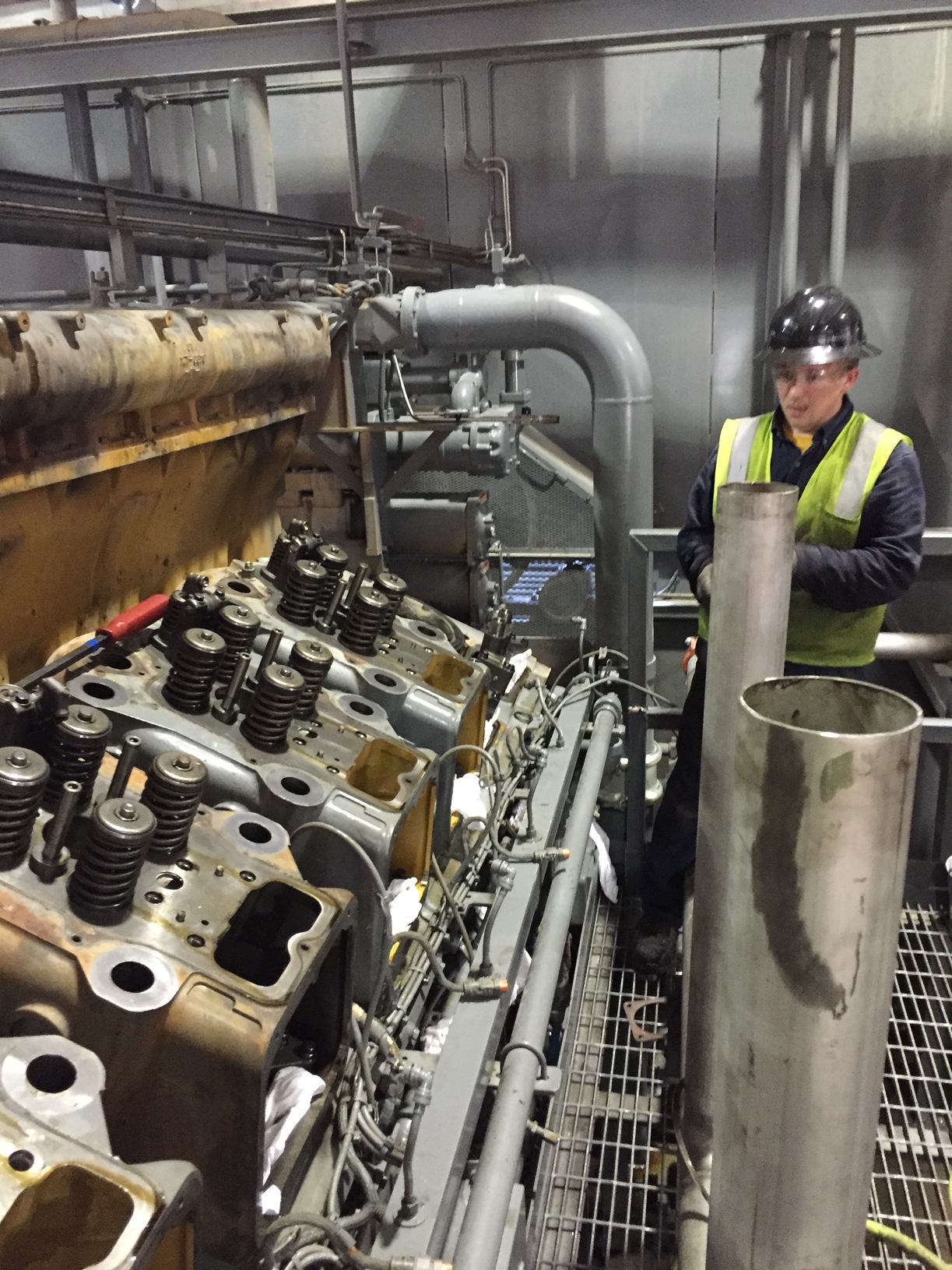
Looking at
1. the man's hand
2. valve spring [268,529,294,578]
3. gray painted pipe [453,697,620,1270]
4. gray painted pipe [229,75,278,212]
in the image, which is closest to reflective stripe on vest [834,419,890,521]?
the man's hand

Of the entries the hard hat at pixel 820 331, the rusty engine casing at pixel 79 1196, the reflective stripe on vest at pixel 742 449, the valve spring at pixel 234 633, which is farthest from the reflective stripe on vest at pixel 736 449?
the rusty engine casing at pixel 79 1196

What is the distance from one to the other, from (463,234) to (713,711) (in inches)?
130

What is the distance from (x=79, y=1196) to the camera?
78cm

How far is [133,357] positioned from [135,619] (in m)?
0.45

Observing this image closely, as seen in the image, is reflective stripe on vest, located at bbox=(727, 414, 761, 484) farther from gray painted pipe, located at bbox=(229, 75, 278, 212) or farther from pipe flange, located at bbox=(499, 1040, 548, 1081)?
gray painted pipe, located at bbox=(229, 75, 278, 212)

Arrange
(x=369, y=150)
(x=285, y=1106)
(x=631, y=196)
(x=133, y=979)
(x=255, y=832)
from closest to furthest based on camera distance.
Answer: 1. (x=133, y=979)
2. (x=285, y=1106)
3. (x=255, y=832)
4. (x=631, y=196)
5. (x=369, y=150)

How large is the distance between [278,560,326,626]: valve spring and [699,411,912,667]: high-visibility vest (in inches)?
35.6

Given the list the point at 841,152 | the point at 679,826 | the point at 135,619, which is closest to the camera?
the point at 135,619

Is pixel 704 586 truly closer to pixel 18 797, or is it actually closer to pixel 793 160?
pixel 18 797

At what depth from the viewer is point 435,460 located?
279 centimetres

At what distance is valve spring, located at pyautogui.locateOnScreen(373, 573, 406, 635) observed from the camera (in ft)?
7.23

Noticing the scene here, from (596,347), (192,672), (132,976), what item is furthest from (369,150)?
(132,976)

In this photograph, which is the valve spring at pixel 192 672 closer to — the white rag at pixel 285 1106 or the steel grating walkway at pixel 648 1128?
the white rag at pixel 285 1106

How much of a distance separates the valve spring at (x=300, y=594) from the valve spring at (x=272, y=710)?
458mm
